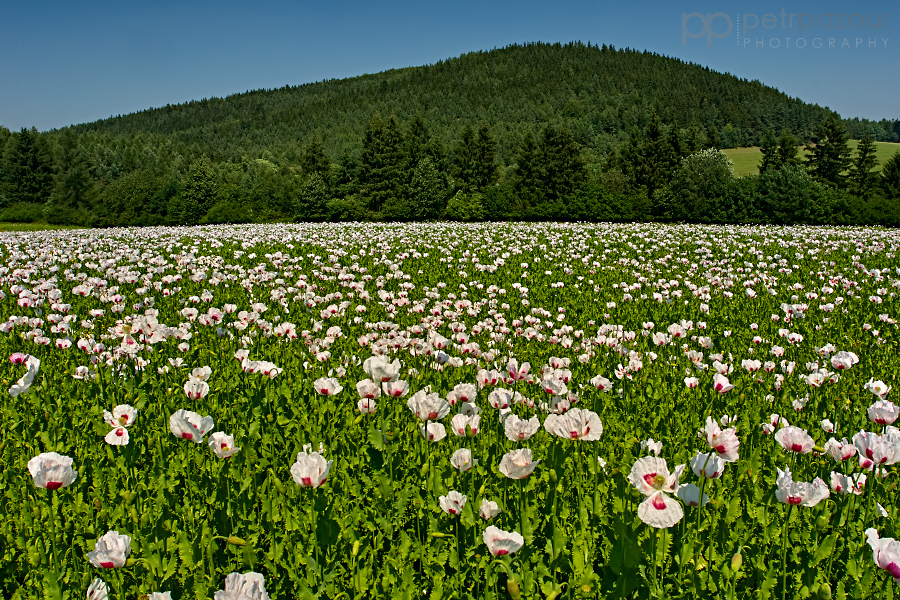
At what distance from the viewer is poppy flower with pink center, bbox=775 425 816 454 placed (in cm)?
255

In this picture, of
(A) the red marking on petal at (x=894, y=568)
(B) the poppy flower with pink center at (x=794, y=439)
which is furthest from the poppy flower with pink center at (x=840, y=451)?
(A) the red marking on petal at (x=894, y=568)

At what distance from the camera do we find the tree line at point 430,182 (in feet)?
175

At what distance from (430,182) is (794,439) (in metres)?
65.5

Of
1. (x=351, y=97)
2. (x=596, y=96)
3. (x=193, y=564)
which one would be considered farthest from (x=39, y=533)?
(x=351, y=97)

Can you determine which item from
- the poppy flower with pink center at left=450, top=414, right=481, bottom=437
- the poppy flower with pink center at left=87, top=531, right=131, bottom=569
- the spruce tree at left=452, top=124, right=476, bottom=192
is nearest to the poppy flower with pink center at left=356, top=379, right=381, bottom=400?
the poppy flower with pink center at left=450, top=414, right=481, bottom=437

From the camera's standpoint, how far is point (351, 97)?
191m

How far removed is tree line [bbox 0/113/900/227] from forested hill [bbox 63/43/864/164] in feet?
125

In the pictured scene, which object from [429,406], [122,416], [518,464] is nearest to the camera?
[518,464]

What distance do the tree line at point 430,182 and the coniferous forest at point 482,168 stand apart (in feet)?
0.79

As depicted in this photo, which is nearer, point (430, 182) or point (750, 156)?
point (430, 182)

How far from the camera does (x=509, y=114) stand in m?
163

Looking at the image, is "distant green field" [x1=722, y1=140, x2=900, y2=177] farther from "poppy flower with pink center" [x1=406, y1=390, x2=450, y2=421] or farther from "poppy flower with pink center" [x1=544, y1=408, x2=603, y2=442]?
"poppy flower with pink center" [x1=406, y1=390, x2=450, y2=421]

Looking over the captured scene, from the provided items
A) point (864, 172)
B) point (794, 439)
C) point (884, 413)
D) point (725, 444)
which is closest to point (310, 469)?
point (725, 444)

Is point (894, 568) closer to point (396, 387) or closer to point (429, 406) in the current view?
point (429, 406)
